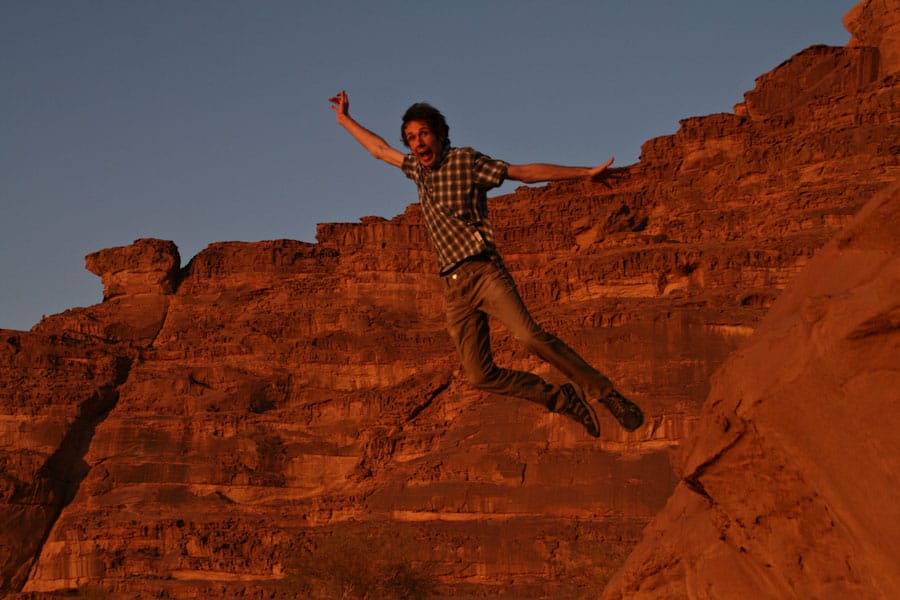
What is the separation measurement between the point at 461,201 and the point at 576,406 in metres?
1.58

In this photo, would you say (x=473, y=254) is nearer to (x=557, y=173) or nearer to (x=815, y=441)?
(x=557, y=173)

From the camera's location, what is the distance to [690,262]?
62062 mm

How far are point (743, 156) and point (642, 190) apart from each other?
23.0 ft

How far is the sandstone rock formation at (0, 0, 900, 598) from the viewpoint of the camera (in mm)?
49312

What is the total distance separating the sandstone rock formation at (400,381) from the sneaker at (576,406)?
2437 centimetres

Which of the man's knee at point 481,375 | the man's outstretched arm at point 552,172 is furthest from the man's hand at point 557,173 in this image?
the man's knee at point 481,375

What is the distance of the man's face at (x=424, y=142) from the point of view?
8.33 m

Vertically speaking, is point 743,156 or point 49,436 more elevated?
point 743,156

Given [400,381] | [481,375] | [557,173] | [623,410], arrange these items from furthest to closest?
[400,381]
[623,410]
[481,375]
[557,173]

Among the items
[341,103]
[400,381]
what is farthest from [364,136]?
[400,381]

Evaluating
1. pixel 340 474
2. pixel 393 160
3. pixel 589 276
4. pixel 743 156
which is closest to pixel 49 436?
pixel 340 474

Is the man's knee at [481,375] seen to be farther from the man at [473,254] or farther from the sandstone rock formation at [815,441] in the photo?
the sandstone rock formation at [815,441]

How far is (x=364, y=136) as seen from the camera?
9.08m

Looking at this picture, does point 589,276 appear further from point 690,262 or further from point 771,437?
point 771,437
